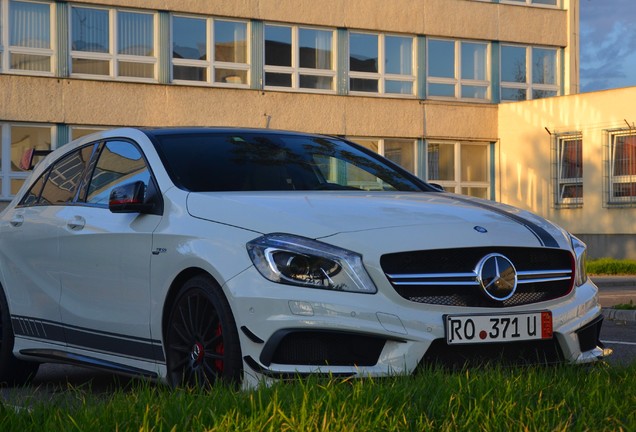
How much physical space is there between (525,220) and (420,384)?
1.53 m

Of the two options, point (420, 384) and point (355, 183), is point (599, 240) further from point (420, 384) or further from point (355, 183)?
point (420, 384)

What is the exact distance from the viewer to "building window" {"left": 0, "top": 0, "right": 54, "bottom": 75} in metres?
29.0

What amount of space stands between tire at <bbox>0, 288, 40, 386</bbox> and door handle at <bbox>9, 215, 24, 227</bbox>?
18.5 inches

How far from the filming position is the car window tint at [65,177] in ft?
25.7

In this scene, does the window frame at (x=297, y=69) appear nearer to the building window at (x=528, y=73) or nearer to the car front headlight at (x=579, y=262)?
the building window at (x=528, y=73)

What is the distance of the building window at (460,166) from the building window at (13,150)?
1135cm

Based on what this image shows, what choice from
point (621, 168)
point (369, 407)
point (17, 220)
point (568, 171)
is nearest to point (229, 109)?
point (568, 171)

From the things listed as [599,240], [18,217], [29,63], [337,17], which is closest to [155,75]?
[29,63]

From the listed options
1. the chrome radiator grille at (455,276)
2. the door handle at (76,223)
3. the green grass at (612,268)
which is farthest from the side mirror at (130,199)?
the green grass at (612,268)

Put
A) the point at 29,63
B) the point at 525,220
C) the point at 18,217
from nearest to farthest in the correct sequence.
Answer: the point at 525,220 → the point at 18,217 → the point at 29,63

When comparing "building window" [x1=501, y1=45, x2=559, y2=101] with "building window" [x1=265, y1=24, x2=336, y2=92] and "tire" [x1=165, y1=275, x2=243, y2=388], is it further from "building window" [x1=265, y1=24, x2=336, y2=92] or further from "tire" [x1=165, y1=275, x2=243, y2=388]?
"tire" [x1=165, y1=275, x2=243, y2=388]

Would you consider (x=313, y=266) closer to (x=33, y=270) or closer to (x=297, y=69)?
(x=33, y=270)

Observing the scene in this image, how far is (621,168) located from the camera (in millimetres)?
31672

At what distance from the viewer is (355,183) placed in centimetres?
734
